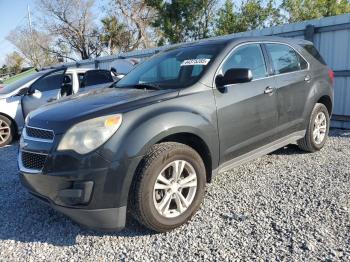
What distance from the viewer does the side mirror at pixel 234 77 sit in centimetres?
372

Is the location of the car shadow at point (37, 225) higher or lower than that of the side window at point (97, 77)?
lower

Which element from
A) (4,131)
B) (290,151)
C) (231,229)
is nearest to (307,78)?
(290,151)

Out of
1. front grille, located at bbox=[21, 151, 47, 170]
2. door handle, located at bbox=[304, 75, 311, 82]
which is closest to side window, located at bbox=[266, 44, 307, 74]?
door handle, located at bbox=[304, 75, 311, 82]

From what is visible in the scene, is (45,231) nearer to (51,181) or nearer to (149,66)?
(51,181)

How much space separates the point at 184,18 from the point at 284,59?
2189 cm

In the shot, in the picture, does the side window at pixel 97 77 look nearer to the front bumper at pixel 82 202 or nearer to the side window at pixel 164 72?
the side window at pixel 164 72

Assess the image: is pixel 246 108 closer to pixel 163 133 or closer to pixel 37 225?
pixel 163 133

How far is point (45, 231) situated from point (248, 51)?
2.99 m

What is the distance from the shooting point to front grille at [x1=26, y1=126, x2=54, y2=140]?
10.4 ft

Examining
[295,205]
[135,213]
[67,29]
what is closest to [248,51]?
[295,205]

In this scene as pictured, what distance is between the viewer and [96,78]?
8.96m

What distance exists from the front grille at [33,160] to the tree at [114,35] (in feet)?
123

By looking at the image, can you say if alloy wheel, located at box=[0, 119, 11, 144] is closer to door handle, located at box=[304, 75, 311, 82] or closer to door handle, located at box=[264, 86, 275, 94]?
door handle, located at box=[264, 86, 275, 94]

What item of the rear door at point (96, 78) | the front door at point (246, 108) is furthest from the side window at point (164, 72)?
the rear door at point (96, 78)
